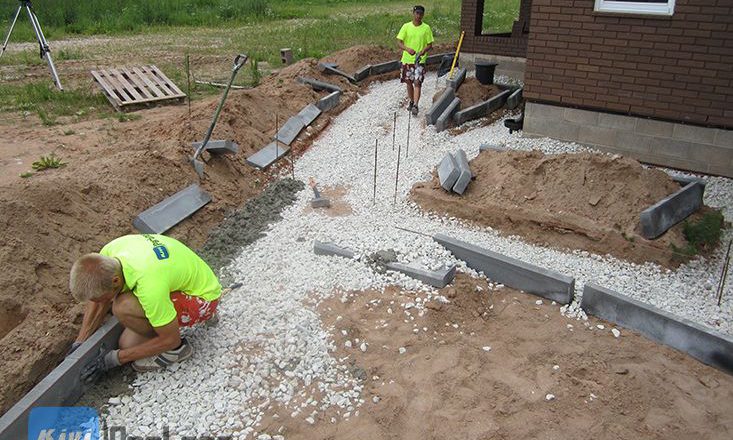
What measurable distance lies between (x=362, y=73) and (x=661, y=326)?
9157 mm

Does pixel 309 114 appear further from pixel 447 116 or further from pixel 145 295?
pixel 145 295

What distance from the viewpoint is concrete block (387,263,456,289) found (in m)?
4.96

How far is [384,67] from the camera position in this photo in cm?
1277

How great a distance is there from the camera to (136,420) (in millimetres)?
3688

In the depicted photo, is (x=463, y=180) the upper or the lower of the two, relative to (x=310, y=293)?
upper

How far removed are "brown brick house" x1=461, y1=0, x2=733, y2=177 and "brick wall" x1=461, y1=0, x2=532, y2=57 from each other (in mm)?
3796

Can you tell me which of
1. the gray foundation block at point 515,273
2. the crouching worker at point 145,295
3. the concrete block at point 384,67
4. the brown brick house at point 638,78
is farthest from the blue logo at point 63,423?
the concrete block at point 384,67

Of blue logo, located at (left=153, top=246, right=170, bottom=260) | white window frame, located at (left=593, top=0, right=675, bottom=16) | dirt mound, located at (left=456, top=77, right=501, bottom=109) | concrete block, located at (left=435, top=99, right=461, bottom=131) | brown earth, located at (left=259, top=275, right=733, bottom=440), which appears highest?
white window frame, located at (left=593, top=0, right=675, bottom=16)

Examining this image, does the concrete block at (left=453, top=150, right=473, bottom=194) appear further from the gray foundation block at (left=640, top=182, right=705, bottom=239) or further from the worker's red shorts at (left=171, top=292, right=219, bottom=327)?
the worker's red shorts at (left=171, top=292, right=219, bottom=327)

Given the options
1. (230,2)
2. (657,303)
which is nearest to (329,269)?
(657,303)

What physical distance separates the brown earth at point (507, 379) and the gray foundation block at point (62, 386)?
1.42 metres

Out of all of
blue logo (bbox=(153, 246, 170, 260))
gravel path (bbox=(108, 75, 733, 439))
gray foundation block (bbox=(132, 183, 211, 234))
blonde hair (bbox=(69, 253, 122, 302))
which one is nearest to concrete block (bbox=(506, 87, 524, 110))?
gravel path (bbox=(108, 75, 733, 439))

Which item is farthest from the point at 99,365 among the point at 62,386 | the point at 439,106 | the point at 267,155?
the point at 439,106

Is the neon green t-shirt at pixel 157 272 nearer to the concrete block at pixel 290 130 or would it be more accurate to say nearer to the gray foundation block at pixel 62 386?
the gray foundation block at pixel 62 386
